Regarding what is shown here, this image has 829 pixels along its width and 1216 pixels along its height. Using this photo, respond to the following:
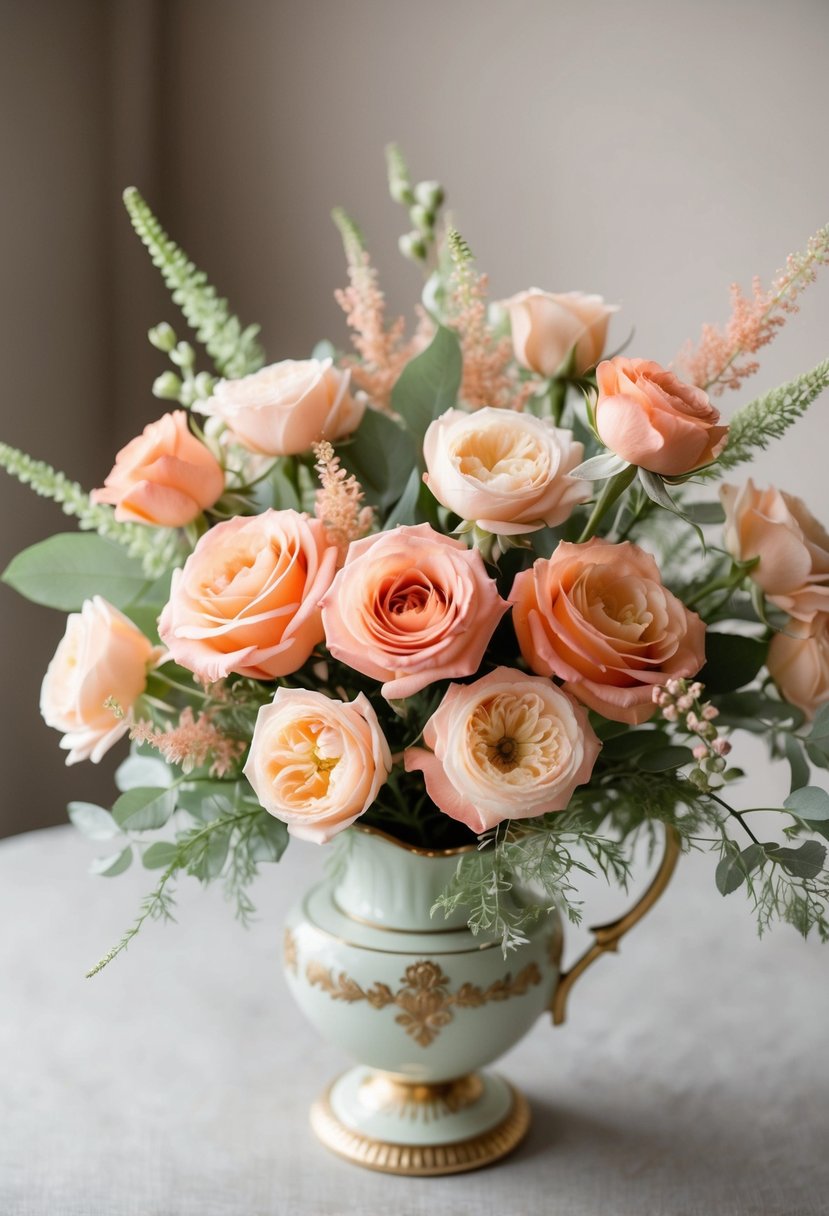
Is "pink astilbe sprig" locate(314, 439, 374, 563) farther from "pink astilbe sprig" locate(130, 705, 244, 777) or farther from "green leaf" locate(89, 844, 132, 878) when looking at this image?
"green leaf" locate(89, 844, 132, 878)

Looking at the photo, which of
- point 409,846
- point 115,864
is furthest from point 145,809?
point 409,846

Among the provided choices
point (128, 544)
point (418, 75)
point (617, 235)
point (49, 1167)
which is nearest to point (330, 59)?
point (418, 75)

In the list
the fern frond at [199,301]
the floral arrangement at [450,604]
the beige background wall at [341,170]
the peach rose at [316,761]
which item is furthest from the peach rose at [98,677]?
the beige background wall at [341,170]

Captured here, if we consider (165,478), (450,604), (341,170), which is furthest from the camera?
(341,170)

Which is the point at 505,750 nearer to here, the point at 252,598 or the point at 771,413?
the point at 252,598

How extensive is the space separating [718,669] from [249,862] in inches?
13.3

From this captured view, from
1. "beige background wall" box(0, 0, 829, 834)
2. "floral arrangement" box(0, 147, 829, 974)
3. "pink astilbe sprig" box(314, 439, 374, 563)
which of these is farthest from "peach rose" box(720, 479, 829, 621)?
"beige background wall" box(0, 0, 829, 834)

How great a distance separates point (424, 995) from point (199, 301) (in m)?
0.51

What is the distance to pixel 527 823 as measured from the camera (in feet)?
2.32

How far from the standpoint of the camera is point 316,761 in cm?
68

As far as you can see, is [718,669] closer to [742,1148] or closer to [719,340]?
[719,340]

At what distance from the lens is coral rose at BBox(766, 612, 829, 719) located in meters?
0.77

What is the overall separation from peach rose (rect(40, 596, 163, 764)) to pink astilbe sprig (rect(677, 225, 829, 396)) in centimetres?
40

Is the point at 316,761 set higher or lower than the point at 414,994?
higher
